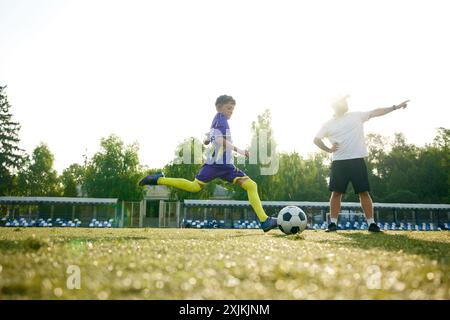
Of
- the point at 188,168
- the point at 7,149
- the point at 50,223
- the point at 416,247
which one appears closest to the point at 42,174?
the point at 7,149

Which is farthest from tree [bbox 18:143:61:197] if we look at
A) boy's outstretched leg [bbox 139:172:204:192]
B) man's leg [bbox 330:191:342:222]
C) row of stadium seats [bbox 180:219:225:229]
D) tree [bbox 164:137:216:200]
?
man's leg [bbox 330:191:342:222]

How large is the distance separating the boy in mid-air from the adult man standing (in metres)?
1.60

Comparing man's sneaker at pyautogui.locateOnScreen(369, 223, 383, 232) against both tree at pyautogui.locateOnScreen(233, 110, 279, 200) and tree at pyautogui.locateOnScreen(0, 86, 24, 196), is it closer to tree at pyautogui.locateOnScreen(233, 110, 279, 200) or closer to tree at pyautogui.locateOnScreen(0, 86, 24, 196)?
tree at pyautogui.locateOnScreen(233, 110, 279, 200)

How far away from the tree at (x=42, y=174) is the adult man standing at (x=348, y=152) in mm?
51128

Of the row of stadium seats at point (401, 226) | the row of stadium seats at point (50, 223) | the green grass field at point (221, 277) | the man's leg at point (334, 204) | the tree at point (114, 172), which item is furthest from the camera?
the tree at point (114, 172)

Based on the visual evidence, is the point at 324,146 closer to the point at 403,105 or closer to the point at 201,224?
the point at 403,105

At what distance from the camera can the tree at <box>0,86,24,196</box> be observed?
134 ft

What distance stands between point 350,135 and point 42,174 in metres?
54.6

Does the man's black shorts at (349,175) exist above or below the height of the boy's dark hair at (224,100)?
below

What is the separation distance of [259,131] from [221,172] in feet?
101

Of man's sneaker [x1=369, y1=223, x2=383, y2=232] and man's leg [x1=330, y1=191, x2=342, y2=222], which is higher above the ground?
man's leg [x1=330, y1=191, x2=342, y2=222]

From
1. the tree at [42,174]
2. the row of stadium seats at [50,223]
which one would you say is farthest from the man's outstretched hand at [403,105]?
the tree at [42,174]

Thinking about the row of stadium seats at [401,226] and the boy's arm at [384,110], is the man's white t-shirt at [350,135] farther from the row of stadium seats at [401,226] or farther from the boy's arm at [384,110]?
the row of stadium seats at [401,226]

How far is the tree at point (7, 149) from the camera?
134 ft
